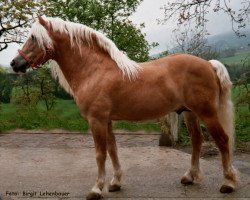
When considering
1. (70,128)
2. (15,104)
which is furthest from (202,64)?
(15,104)

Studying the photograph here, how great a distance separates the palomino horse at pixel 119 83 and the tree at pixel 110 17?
7225 mm

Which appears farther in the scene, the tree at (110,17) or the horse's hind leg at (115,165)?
the tree at (110,17)

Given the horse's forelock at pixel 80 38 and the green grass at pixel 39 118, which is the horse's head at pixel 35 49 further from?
the green grass at pixel 39 118

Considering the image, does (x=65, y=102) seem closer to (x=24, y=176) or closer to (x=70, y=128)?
(x=70, y=128)

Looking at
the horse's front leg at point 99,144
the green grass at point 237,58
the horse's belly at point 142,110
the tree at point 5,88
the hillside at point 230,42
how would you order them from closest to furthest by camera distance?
the horse's front leg at point 99,144 < the horse's belly at point 142,110 < the hillside at point 230,42 < the green grass at point 237,58 < the tree at point 5,88

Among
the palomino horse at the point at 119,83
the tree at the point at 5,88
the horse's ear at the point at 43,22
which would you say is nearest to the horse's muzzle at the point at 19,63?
the palomino horse at the point at 119,83

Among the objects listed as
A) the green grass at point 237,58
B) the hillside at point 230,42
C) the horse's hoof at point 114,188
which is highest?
the hillside at point 230,42

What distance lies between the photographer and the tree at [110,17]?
37.3 feet

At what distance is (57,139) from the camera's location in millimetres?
7078

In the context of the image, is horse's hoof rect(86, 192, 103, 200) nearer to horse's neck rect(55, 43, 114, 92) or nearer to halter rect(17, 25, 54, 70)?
horse's neck rect(55, 43, 114, 92)

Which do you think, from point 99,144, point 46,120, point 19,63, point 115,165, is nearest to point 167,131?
point 115,165

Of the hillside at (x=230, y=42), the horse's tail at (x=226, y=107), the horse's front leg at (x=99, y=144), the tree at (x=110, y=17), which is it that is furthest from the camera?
the tree at (x=110, y=17)

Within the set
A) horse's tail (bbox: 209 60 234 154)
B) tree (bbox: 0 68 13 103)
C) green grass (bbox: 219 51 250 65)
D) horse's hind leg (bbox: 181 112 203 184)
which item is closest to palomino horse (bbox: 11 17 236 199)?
horse's tail (bbox: 209 60 234 154)

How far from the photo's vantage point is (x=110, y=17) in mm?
12164
